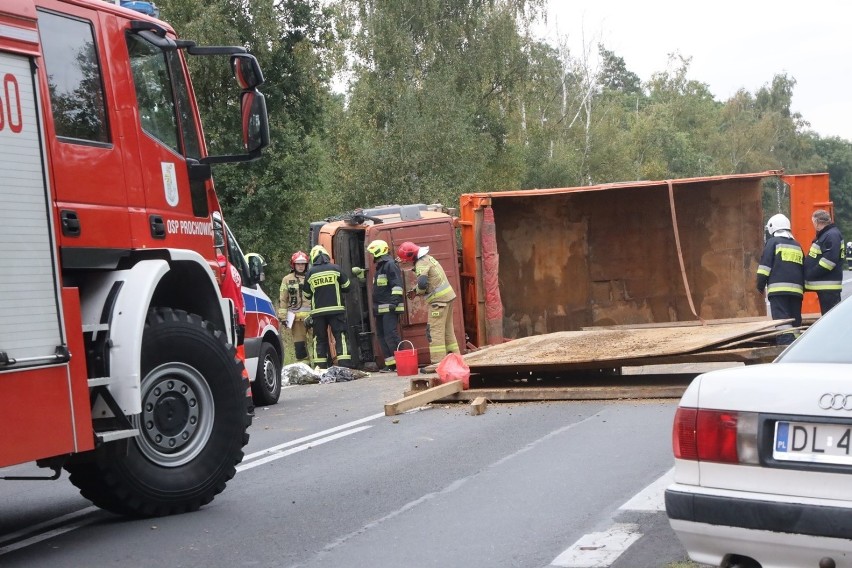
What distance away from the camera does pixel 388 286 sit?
Result: 16.0 metres

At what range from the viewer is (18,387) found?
5.44 meters

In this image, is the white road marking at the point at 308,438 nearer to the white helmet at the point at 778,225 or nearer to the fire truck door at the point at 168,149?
the fire truck door at the point at 168,149

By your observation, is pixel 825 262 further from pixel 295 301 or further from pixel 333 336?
pixel 295 301

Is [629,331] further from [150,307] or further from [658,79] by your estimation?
[658,79]

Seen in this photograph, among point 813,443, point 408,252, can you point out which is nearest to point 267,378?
point 408,252

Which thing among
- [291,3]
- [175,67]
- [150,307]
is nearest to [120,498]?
[150,307]

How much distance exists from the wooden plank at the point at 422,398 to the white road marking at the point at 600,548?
15.4ft

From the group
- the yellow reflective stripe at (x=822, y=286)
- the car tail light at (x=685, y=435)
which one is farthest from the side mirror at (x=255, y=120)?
the yellow reflective stripe at (x=822, y=286)

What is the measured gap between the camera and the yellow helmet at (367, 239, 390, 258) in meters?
15.9

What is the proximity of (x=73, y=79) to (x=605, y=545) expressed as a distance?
12.3ft

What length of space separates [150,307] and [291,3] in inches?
926

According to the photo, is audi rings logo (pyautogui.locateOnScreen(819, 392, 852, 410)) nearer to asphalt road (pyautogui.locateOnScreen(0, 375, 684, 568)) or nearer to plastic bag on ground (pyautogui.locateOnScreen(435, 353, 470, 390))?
asphalt road (pyautogui.locateOnScreen(0, 375, 684, 568))

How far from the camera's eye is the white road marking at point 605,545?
17.6 feet

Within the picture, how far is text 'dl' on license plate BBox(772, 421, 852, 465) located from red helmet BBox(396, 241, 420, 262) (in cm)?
1169
